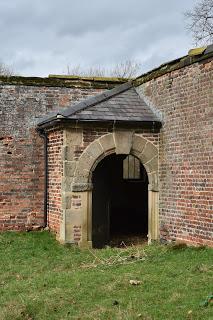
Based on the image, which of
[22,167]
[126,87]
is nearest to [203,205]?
[126,87]

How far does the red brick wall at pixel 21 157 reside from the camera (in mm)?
12500

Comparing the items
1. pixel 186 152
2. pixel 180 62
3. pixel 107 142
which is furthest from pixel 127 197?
pixel 180 62

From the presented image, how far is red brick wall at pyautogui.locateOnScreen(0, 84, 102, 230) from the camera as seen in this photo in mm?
12500

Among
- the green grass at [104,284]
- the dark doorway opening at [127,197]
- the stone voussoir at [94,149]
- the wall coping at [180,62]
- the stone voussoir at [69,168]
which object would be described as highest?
the wall coping at [180,62]

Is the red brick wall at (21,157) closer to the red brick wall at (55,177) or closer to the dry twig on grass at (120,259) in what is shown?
the red brick wall at (55,177)

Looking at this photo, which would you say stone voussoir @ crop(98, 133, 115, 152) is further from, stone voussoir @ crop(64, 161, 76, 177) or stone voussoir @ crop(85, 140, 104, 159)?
stone voussoir @ crop(64, 161, 76, 177)

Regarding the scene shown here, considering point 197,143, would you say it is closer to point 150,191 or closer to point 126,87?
point 150,191

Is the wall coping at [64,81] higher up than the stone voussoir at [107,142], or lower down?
higher up

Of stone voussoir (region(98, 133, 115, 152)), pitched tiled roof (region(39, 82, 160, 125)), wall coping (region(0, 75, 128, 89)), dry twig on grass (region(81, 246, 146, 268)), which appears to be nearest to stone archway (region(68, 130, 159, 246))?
stone voussoir (region(98, 133, 115, 152))

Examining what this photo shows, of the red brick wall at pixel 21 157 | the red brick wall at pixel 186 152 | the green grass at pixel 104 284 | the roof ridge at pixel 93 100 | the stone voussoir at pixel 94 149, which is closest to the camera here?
the green grass at pixel 104 284

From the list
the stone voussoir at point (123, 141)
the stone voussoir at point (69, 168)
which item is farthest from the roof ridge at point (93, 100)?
the stone voussoir at point (69, 168)

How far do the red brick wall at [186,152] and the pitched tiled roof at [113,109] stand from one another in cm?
42

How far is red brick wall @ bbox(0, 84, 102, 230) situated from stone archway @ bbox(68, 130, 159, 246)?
200 centimetres

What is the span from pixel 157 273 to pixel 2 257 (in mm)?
3809
